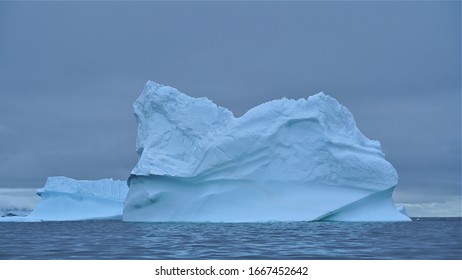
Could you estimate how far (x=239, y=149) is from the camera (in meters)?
30.8

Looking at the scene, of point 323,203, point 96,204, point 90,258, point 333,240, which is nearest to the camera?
point 90,258

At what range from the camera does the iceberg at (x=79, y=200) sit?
50594 mm

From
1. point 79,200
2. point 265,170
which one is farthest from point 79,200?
point 265,170

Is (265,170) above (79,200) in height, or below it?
below

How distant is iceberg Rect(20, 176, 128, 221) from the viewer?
50594 mm

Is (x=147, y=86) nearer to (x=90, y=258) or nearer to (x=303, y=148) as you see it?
(x=303, y=148)

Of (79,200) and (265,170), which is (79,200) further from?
(265,170)

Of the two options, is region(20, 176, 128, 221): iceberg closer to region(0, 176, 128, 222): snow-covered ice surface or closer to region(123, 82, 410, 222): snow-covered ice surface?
region(0, 176, 128, 222): snow-covered ice surface

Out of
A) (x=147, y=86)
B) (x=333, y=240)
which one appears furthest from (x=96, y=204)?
(x=333, y=240)

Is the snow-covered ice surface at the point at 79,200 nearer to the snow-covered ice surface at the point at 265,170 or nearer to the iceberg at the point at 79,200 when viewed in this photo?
the iceberg at the point at 79,200

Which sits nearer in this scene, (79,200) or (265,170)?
→ (265,170)

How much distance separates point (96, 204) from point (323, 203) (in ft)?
87.5

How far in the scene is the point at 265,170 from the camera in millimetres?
31000

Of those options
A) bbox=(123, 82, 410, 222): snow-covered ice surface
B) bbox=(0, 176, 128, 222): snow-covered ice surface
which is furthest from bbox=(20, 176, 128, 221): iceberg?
bbox=(123, 82, 410, 222): snow-covered ice surface
